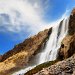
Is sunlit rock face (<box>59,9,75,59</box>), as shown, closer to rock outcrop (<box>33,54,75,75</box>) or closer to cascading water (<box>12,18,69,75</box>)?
cascading water (<box>12,18,69,75</box>)

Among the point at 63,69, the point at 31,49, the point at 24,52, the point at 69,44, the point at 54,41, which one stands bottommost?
the point at 63,69

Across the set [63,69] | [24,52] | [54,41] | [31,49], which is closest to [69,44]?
[54,41]

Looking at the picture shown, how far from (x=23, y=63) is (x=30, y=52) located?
739cm

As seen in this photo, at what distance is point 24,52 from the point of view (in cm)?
12175

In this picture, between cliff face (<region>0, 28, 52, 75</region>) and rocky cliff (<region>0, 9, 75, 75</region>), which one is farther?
cliff face (<region>0, 28, 52, 75</region>)

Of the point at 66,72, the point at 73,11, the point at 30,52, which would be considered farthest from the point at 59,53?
the point at 66,72

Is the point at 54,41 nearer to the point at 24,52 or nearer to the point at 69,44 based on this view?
the point at 24,52

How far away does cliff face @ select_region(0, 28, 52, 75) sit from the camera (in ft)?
360

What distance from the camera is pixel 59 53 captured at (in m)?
83.9

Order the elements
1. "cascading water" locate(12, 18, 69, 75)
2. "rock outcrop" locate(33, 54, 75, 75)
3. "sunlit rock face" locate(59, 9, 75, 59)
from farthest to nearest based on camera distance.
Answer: "cascading water" locate(12, 18, 69, 75) < "sunlit rock face" locate(59, 9, 75, 59) < "rock outcrop" locate(33, 54, 75, 75)

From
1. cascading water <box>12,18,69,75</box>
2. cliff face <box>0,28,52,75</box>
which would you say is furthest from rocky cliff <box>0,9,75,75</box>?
cascading water <box>12,18,69,75</box>

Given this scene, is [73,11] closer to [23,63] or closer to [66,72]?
[23,63]

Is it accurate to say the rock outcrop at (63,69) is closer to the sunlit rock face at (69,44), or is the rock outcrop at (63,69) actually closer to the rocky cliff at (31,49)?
the sunlit rock face at (69,44)

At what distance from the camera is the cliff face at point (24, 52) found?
109812 mm
